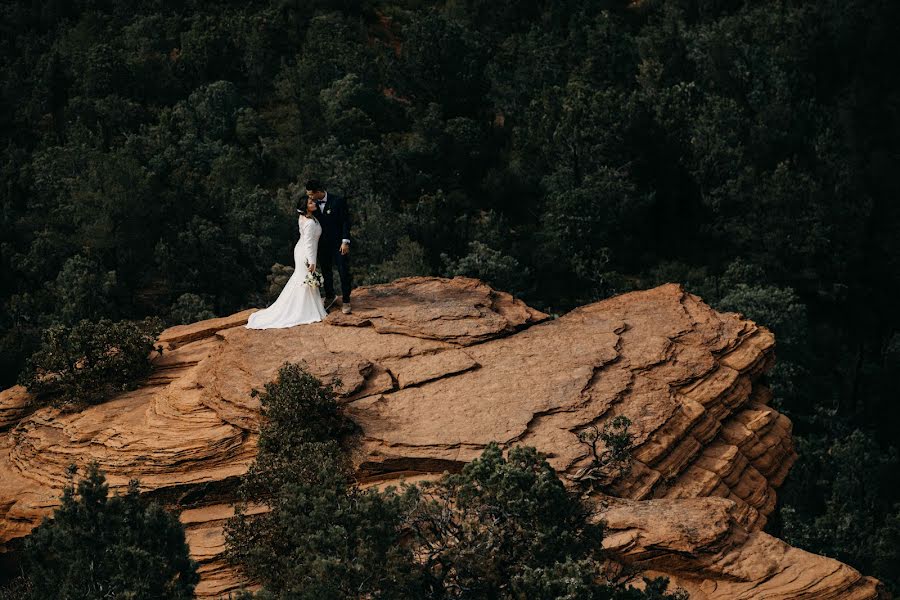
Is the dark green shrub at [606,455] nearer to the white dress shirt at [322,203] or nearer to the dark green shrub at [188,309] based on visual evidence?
the white dress shirt at [322,203]

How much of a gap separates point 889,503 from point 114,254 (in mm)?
32262

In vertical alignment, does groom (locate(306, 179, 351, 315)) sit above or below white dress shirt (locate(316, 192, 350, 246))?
below

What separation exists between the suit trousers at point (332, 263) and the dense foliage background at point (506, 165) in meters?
17.2

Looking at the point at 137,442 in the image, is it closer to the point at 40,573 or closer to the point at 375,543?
the point at 40,573

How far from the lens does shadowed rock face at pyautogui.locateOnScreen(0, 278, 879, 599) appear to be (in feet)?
60.6

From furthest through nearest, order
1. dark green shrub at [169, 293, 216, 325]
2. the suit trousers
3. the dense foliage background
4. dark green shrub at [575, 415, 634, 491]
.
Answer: the dense foliage background → dark green shrub at [169, 293, 216, 325] → the suit trousers → dark green shrub at [575, 415, 634, 491]

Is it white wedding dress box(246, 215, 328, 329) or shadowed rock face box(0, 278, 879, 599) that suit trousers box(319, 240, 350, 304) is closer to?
white wedding dress box(246, 215, 328, 329)

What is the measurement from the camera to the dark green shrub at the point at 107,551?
16203 millimetres

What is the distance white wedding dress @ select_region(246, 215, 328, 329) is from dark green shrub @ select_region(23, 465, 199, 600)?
7.21 meters

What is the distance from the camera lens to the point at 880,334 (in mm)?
56000

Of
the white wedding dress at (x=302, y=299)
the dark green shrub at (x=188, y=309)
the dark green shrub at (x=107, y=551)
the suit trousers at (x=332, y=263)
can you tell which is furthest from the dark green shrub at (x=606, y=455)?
the dark green shrub at (x=188, y=309)

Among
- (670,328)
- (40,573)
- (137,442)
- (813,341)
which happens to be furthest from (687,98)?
(40,573)

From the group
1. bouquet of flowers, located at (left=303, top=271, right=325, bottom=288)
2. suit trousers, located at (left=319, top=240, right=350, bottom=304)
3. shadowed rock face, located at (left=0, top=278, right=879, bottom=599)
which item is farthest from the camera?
suit trousers, located at (left=319, top=240, right=350, bottom=304)

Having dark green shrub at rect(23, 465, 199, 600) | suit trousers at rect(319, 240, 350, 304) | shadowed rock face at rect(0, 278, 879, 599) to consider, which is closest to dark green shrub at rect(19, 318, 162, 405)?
shadowed rock face at rect(0, 278, 879, 599)
